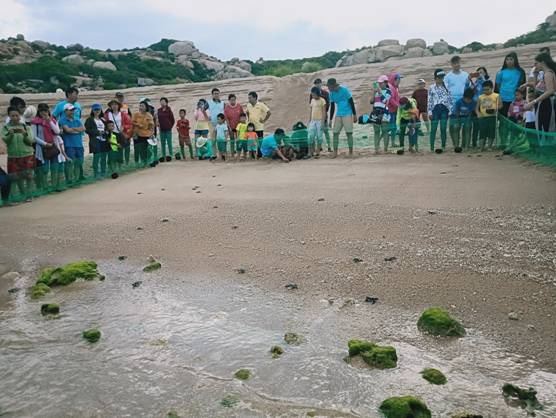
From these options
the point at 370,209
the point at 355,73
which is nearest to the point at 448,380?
the point at 370,209

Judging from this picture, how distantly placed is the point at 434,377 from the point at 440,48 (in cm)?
4194

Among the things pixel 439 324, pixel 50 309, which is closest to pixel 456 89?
pixel 439 324

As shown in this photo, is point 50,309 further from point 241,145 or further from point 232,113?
point 232,113

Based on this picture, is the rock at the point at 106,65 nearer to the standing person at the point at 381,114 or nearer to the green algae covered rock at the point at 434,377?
the standing person at the point at 381,114

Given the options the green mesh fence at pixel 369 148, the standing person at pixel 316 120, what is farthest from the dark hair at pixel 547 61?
the standing person at pixel 316 120

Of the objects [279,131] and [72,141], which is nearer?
[72,141]

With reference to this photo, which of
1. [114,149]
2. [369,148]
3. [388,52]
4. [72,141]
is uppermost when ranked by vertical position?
[388,52]

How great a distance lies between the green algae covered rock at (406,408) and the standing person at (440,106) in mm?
7729

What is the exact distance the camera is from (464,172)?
316 inches

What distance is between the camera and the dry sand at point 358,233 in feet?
13.6

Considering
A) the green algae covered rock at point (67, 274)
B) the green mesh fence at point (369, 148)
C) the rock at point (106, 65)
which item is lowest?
the green algae covered rock at point (67, 274)

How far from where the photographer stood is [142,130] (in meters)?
11.7

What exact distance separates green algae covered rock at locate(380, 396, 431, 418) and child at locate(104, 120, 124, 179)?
906cm

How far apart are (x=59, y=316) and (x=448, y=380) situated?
296 cm
